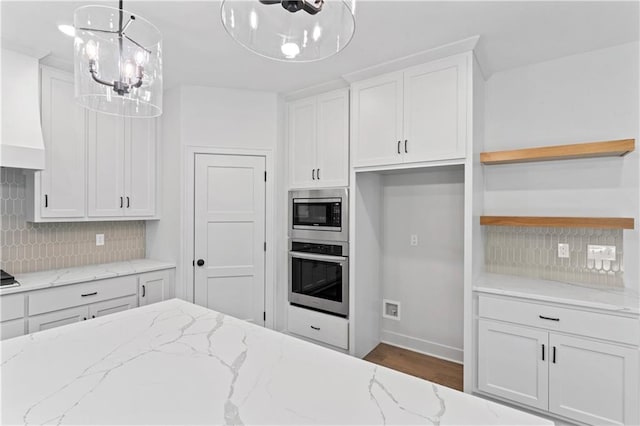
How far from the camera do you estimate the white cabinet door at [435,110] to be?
2346mm

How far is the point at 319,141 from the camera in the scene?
124 inches

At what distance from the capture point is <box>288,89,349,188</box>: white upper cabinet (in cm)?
301

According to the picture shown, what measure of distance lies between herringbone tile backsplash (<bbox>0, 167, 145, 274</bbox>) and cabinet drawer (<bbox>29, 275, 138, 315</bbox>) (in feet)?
1.76

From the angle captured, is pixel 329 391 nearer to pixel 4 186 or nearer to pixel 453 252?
pixel 453 252

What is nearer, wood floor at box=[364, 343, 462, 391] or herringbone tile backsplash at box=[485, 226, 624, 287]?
herringbone tile backsplash at box=[485, 226, 624, 287]

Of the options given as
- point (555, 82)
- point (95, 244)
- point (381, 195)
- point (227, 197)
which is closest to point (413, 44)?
point (555, 82)

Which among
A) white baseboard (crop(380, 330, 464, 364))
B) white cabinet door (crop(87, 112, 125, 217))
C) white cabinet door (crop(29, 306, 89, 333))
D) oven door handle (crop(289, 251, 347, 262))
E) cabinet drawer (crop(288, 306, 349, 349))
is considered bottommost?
white baseboard (crop(380, 330, 464, 364))

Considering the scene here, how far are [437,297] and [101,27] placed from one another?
3099 mm

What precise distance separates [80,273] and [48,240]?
472 mm

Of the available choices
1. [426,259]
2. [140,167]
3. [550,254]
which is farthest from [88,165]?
[550,254]

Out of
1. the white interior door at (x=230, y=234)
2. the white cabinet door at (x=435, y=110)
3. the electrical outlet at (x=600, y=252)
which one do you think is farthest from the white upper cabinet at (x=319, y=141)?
the electrical outlet at (x=600, y=252)

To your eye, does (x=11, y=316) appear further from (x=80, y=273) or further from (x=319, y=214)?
(x=319, y=214)

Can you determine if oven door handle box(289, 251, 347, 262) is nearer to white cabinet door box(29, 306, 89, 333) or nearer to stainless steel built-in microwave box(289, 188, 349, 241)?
stainless steel built-in microwave box(289, 188, 349, 241)

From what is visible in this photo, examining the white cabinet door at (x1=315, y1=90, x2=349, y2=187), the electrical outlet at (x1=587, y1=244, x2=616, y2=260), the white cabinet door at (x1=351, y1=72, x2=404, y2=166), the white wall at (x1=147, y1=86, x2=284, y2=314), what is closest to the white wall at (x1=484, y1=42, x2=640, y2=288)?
the electrical outlet at (x1=587, y1=244, x2=616, y2=260)
